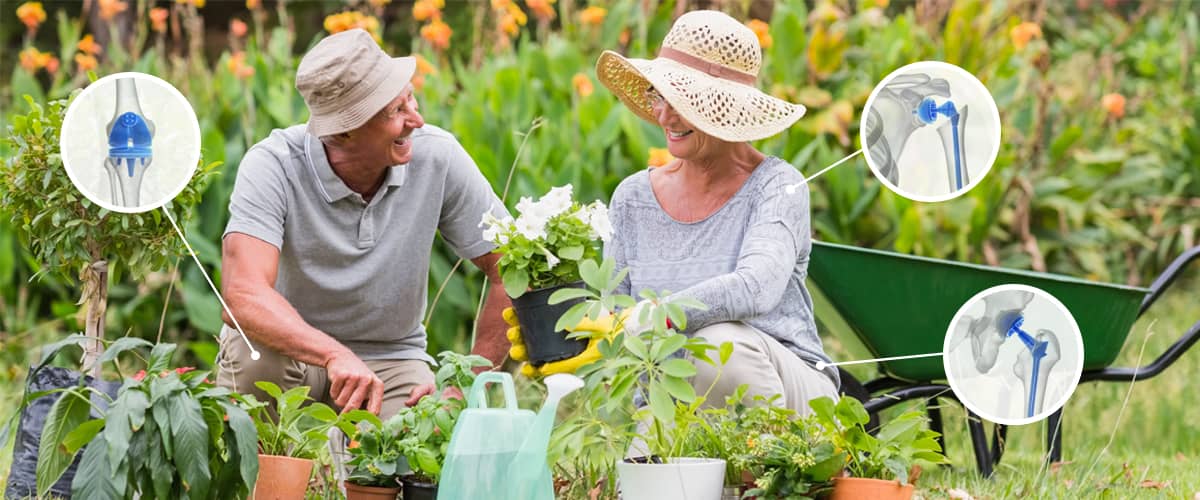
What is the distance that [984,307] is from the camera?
2.31m

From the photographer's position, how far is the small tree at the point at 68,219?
240cm

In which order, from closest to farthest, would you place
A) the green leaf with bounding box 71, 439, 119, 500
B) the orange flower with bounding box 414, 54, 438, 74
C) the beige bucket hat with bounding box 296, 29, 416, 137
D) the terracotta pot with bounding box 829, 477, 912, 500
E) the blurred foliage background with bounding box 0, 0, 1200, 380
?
the green leaf with bounding box 71, 439, 119, 500 < the terracotta pot with bounding box 829, 477, 912, 500 < the beige bucket hat with bounding box 296, 29, 416, 137 < the blurred foliage background with bounding box 0, 0, 1200, 380 < the orange flower with bounding box 414, 54, 438, 74

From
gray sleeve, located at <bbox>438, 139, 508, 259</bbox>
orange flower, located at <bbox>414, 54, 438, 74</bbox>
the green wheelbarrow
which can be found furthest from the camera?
orange flower, located at <bbox>414, 54, 438, 74</bbox>

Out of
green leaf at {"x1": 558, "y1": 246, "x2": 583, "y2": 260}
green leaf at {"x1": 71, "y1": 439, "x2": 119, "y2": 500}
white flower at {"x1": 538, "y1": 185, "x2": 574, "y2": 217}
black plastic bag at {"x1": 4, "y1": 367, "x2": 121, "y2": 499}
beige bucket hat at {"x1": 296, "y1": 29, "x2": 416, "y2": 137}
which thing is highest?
beige bucket hat at {"x1": 296, "y1": 29, "x2": 416, "y2": 137}

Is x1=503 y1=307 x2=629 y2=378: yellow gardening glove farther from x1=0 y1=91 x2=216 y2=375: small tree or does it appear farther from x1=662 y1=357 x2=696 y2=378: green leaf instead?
x1=0 y1=91 x2=216 y2=375: small tree

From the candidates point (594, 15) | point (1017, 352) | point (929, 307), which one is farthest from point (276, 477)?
point (594, 15)

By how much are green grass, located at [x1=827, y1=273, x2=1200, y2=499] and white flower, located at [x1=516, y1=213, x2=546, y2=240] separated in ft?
2.79

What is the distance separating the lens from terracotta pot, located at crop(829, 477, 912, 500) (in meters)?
2.08

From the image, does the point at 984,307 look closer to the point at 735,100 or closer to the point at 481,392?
the point at 735,100

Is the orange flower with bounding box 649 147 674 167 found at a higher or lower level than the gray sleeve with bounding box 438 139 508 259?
lower

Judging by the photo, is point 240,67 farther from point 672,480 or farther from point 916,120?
point 672,480

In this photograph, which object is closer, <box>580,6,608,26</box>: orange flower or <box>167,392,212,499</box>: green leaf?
<box>167,392,212,499</box>: green leaf

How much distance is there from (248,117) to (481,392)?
10.6 ft

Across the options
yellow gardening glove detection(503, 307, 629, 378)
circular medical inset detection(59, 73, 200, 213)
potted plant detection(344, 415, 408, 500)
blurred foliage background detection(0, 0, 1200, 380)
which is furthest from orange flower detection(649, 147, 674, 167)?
potted plant detection(344, 415, 408, 500)
